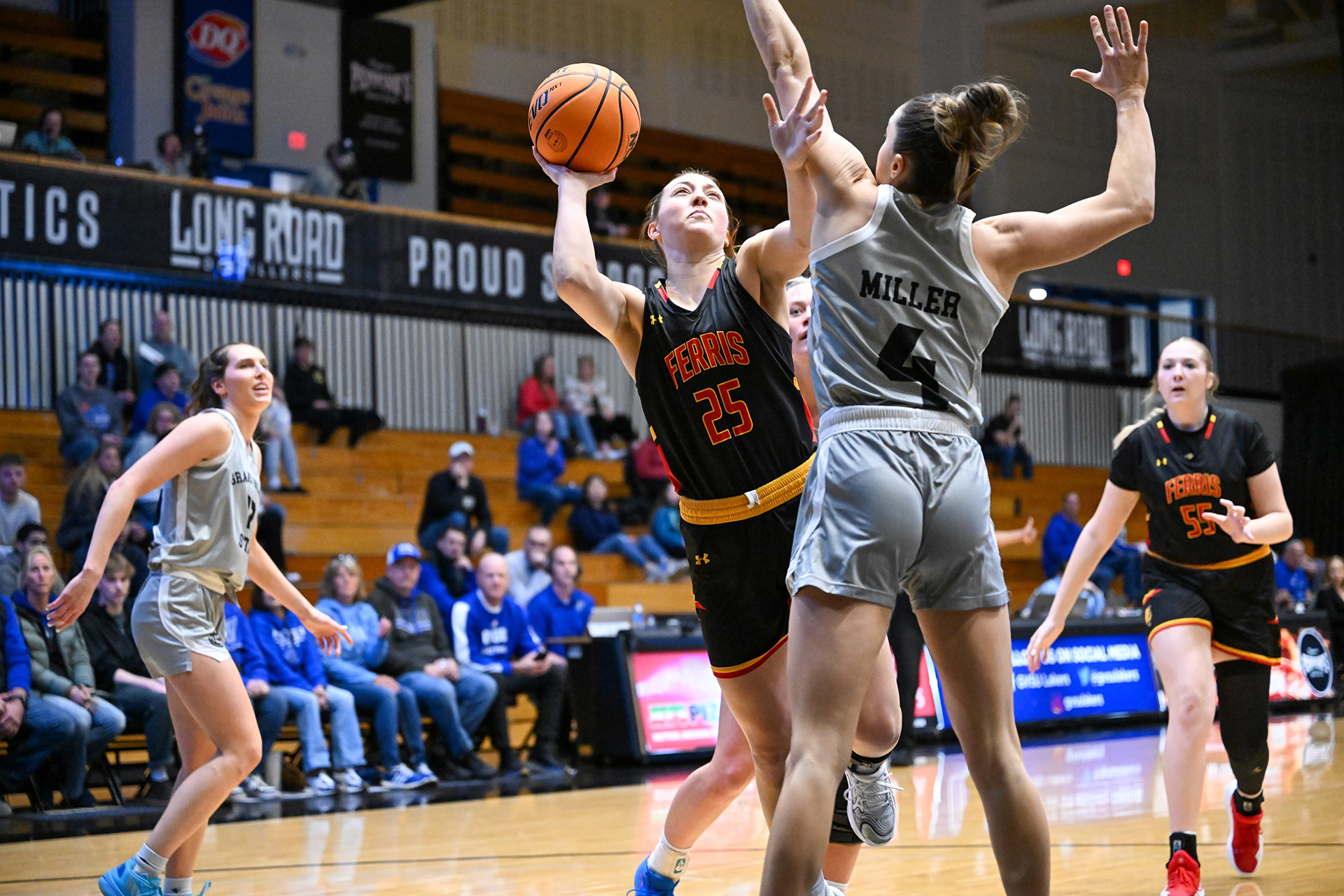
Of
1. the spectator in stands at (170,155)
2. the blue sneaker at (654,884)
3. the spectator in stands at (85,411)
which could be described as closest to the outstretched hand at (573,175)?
the blue sneaker at (654,884)

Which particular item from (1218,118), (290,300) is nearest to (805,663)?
(290,300)

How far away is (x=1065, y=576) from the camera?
16.6ft

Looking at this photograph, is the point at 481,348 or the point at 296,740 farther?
the point at 481,348

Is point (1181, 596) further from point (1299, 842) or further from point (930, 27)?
point (930, 27)

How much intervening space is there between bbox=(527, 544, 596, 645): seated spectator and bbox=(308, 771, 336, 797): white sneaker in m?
2.25

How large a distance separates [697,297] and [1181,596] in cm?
242

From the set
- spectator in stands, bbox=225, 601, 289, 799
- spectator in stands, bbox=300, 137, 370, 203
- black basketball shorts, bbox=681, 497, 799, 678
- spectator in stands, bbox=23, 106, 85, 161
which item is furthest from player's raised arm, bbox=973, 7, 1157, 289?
spectator in stands, bbox=300, 137, 370, 203

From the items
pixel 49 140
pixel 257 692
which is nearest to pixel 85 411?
pixel 49 140

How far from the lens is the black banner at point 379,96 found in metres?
17.6

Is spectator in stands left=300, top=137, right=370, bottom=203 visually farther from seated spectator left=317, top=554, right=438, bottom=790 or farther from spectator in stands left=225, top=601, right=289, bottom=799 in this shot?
spectator in stands left=225, top=601, right=289, bottom=799

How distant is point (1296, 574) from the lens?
15750 mm

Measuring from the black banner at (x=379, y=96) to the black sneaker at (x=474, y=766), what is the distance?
10059mm

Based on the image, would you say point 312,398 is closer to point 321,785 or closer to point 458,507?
point 458,507

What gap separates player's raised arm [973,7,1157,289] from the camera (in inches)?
119
